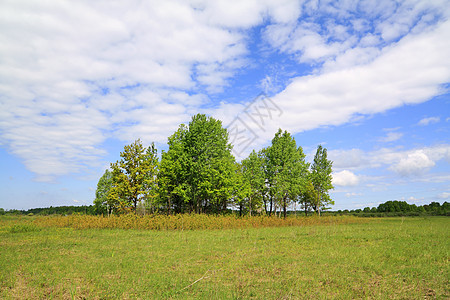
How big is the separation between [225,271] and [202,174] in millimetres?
25787

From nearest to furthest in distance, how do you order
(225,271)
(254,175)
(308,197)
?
(225,271) < (254,175) < (308,197)

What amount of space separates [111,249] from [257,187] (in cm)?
3482

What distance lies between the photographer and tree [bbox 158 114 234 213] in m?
34.8

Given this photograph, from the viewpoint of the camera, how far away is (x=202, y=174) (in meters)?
34.4

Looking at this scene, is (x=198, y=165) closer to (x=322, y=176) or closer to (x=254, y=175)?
(x=254, y=175)

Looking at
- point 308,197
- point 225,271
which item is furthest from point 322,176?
point 225,271

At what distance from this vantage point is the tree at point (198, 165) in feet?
114

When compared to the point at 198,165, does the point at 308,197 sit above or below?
below

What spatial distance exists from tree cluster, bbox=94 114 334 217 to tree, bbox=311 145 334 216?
915 millimetres

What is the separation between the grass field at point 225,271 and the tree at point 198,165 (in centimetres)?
2096

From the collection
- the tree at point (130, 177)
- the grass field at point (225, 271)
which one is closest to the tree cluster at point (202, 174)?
the tree at point (130, 177)

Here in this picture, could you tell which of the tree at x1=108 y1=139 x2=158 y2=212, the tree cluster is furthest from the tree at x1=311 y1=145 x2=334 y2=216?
the tree at x1=108 y1=139 x2=158 y2=212

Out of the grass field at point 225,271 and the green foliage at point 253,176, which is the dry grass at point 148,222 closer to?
the grass field at point 225,271

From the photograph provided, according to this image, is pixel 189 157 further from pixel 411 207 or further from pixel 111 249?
pixel 411 207
